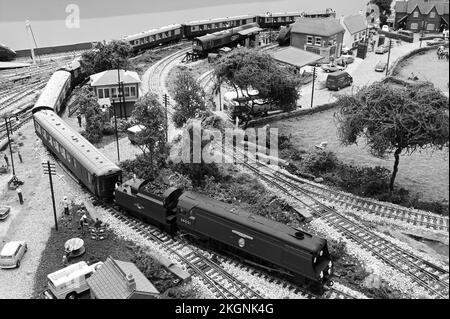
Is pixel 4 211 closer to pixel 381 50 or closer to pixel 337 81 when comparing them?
pixel 337 81

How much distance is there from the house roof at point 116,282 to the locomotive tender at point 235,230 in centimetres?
473

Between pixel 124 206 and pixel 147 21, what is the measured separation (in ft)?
273

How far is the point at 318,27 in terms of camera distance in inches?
2539

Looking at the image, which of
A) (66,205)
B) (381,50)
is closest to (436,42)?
(381,50)

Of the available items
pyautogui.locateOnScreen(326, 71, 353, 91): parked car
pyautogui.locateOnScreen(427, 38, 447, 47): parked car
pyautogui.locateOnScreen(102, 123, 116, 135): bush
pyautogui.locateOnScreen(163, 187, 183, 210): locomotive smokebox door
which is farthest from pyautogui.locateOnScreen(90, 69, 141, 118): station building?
pyautogui.locateOnScreen(427, 38, 447, 47): parked car

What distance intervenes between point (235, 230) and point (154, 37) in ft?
173

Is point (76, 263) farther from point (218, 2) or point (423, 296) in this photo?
point (218, 2)

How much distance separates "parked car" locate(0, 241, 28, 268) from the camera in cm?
2505

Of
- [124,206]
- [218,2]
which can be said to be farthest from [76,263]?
[218,2]

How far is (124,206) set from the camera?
29.2 meters

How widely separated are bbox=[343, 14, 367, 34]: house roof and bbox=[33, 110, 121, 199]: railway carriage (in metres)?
47.5

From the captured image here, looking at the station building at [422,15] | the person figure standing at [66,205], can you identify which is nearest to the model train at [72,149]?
the person figure standing at [66,205]

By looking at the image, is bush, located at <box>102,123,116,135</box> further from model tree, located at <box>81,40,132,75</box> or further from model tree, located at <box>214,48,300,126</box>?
model tree, located at <box>81,40,132,75</box>

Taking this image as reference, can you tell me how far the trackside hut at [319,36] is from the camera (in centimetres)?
6353
